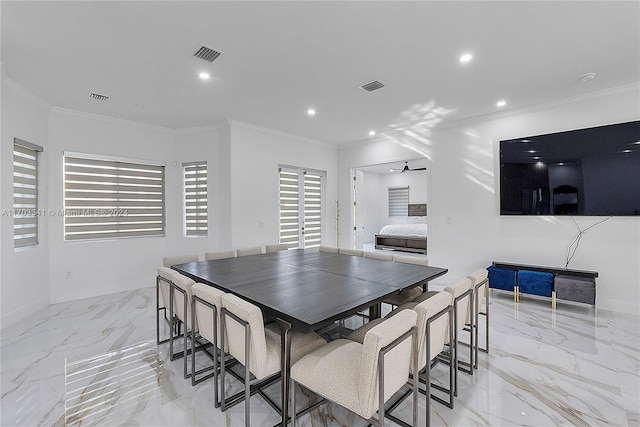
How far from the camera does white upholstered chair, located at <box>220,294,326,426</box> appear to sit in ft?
5.45

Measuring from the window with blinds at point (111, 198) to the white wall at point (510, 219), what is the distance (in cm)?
447

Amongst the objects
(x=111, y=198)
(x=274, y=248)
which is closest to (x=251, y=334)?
(x=274, y=248)

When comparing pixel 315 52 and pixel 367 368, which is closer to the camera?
pixel 367 368

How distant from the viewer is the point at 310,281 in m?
Result: 2.45

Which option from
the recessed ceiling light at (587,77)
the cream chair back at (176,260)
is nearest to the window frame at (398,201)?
the recessed ceiling light at (587,77)

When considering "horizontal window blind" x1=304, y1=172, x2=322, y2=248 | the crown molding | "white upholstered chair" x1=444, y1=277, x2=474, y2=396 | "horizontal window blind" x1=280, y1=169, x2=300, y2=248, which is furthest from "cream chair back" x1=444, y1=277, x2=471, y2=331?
"horizontal window blind" x1=304, y1=172, x2=322, y2=248

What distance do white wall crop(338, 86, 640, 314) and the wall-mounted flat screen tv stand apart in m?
0.13

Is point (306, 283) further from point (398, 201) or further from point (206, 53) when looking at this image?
point (398, 201)

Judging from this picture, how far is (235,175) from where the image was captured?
16.4 feet

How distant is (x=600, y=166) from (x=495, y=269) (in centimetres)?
185

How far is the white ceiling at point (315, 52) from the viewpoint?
7.29 ft

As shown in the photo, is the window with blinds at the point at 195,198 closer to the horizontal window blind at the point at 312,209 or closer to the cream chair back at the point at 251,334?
the horizontal window blind at the point at 312,209

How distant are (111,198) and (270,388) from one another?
4.32 metres

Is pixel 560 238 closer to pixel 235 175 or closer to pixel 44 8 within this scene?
pixel 235 175
